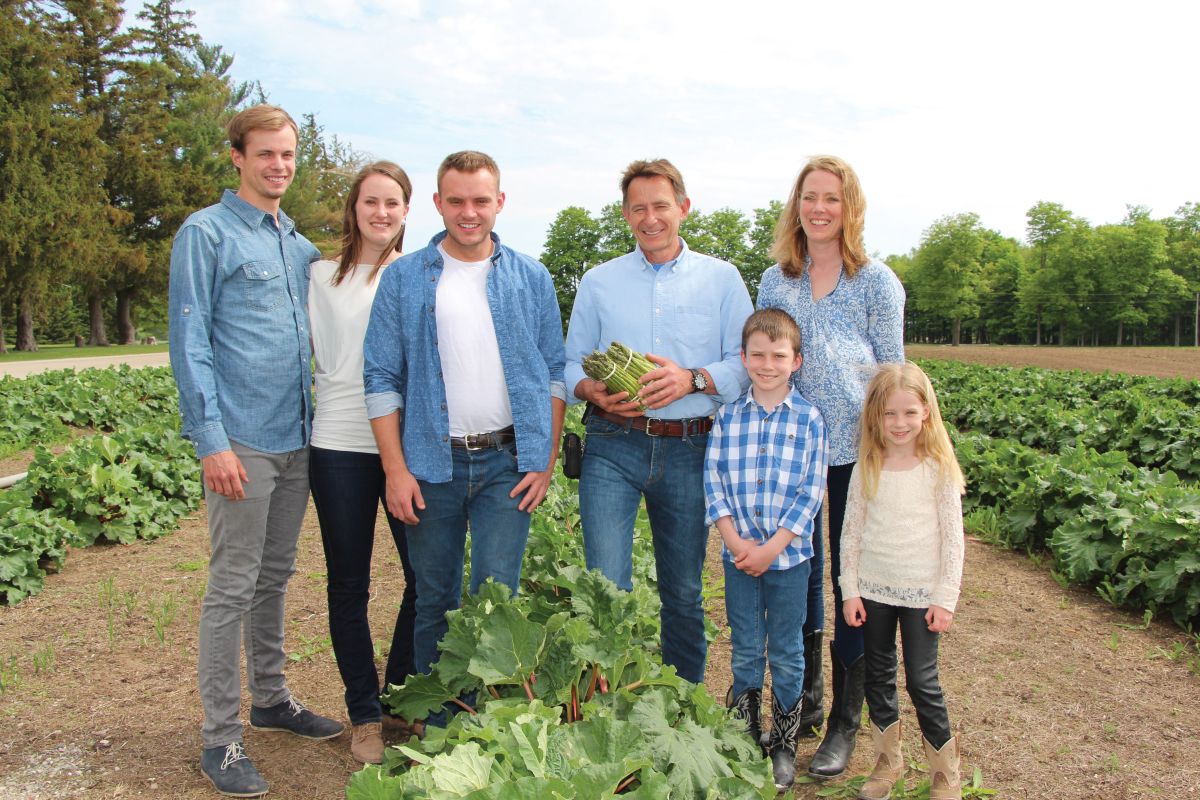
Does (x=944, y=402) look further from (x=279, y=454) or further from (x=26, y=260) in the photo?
(x=26, y=260)

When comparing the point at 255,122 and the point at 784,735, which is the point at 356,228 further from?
the point at 784,735

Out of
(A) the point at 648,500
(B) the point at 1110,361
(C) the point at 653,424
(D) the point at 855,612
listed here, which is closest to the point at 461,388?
(C) the point at 653,424

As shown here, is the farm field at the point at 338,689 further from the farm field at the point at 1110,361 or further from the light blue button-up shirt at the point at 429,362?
the farm field at the point at 1110,361

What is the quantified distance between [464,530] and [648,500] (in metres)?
0.74

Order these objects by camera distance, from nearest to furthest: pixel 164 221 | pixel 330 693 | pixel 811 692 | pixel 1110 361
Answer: pixel 811 692, pixel 330 693, pixel 1110 361, pixel 164 221

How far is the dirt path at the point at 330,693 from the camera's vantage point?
3414 millimetres

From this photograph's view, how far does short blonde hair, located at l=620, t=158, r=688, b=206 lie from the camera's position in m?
3.25

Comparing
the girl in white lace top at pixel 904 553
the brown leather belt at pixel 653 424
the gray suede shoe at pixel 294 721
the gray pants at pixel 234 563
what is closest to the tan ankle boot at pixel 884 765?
the girl in white lace top at pixel 904 553

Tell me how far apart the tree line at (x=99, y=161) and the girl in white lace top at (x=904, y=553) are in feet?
117

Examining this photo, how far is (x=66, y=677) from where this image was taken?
14.5 ft

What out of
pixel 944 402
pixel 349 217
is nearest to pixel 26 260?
pixel 944 402

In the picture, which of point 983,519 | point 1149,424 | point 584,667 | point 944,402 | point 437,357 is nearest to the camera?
point 584,667

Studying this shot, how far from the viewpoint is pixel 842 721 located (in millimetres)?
3484

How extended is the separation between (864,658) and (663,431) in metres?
1.20
